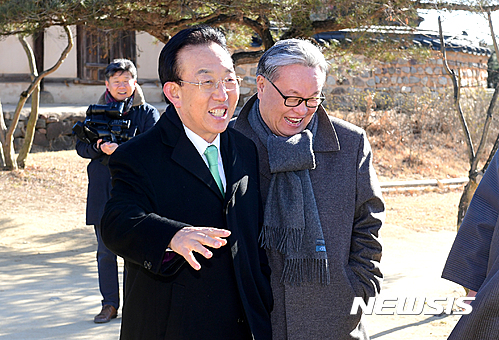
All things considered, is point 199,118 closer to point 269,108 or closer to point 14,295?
point 269,108

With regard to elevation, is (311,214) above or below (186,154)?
below

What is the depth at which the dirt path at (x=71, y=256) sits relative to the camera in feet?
14.9

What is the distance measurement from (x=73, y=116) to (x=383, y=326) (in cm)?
940

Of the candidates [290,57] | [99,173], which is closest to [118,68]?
[99,173]

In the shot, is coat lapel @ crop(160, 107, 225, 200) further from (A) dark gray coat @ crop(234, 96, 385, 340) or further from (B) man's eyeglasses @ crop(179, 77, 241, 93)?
(A) dark gray coat @ crop(234, 96, 385, 340)

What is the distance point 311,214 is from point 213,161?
486mm

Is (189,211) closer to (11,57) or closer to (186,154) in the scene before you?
(186,154)

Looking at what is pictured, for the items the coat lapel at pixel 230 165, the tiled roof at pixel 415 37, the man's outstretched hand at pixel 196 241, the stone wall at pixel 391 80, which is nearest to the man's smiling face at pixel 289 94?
the coat lapel at pixel 230 165

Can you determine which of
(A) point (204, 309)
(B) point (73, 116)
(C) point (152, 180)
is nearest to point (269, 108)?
(C) point (152, 180)

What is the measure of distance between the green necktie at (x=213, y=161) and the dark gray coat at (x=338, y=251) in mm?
386

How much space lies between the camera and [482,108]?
13281 millimetres

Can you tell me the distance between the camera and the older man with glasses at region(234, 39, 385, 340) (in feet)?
7.51

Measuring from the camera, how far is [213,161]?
204 cm

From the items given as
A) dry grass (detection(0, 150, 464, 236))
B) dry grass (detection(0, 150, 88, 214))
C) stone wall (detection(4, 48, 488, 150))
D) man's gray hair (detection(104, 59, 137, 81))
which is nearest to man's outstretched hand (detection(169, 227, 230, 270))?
man's gray hair (detection(104, 59, 137, 81))
